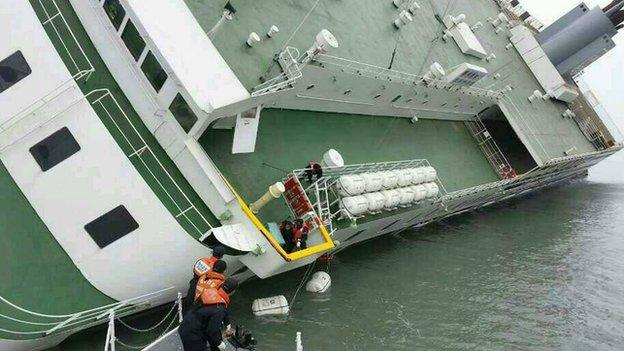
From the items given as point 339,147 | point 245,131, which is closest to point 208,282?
point 245,131

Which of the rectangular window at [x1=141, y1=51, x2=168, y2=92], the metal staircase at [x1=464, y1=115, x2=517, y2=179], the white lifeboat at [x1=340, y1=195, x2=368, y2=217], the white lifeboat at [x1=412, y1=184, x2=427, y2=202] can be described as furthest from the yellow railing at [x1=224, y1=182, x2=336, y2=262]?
the metal staircase at [x1=464, y1=115, x2=517, y2=179]

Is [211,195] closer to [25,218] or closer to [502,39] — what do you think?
[25,218]

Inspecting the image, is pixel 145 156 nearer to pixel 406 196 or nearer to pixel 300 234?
pixel 300 234

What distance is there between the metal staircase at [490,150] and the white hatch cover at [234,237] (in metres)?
17.7

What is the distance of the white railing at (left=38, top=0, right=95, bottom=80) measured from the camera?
10250 mm

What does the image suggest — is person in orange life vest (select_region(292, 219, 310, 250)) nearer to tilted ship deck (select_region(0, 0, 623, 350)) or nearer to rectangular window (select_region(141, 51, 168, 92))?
tilted ship deck (select_region(0, 0, 623, 350))

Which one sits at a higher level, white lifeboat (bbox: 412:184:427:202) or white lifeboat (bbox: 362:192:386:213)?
white lifeboat (bbox: 362:192:386:213)

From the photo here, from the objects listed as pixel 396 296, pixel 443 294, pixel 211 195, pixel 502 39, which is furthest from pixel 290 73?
pixel 502 39

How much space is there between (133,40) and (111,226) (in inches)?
169

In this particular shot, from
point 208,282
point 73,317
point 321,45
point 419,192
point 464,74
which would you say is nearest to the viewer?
point 208,282

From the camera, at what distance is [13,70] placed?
9.92 metres

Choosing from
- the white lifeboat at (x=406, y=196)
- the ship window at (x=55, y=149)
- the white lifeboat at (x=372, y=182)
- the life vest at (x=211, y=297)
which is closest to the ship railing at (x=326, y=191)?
the white lifeboat at (x=372, y=182)

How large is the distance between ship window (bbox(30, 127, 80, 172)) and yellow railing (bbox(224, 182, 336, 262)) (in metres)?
3.54

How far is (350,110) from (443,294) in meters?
7.51
